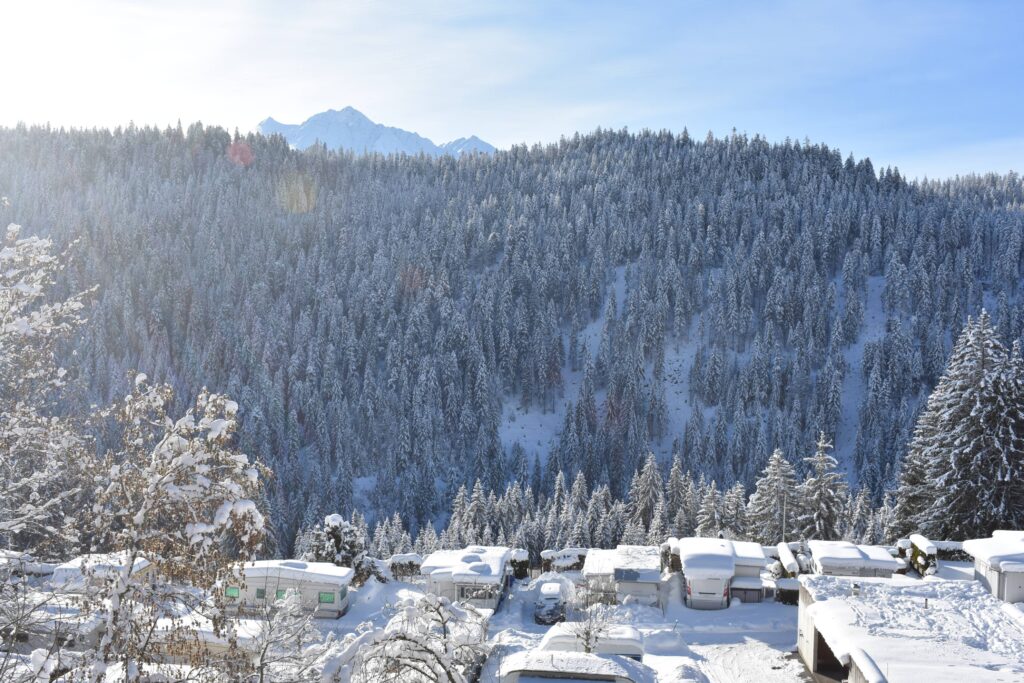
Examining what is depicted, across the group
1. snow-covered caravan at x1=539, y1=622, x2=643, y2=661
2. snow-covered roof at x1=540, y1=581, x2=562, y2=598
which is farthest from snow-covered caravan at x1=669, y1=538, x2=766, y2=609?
snow-covered caravan at x1=539, y1=622, x2=643, y2=661

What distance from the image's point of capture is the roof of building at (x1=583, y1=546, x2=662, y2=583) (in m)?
37.9

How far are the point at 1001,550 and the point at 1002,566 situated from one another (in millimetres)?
1484

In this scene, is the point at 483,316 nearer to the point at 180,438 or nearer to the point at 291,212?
the point at 291,212

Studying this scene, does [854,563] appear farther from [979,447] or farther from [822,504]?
[822,504]

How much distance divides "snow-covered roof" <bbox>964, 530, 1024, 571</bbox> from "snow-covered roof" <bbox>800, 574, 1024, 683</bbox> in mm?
1244

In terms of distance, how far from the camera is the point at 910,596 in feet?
88.3

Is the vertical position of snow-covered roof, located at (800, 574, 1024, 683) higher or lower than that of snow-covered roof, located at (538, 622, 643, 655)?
higher

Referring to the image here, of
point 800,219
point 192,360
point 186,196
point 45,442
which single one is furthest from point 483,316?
point 45,442

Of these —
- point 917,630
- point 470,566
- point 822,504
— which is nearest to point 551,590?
point 470,566

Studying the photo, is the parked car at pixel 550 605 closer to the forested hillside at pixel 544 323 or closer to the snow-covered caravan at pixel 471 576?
the snow-covered caravan at pixel 471 576

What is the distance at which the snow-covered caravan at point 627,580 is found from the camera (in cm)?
3762

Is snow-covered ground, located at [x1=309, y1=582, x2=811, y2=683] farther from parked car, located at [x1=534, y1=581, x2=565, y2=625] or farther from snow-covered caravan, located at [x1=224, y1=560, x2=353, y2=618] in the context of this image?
snow-covered caravan, located at [x1=224, y1=560, x2=353, y2=618]

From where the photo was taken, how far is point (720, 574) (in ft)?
120

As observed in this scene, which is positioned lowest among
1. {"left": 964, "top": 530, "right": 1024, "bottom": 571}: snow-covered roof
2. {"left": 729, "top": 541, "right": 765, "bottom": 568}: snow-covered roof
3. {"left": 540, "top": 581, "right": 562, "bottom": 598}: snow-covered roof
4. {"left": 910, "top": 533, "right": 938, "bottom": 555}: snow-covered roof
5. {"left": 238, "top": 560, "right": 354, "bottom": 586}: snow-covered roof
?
{"left": 540, "top": 581, "right": 562, "bottom": 598}: snow-covered roof
